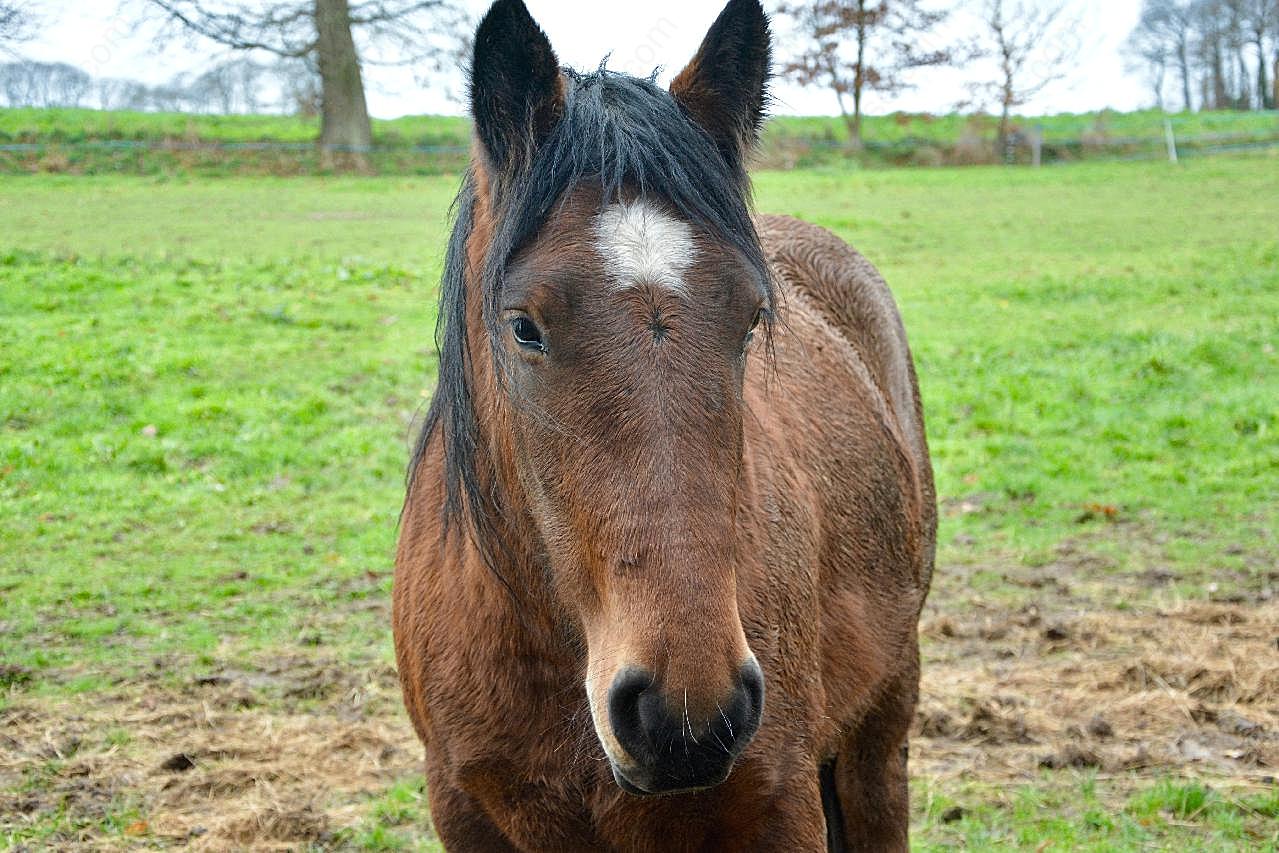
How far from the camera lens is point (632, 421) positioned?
7.13 ft

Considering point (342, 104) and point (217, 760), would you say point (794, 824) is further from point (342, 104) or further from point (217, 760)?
point (342, 104)

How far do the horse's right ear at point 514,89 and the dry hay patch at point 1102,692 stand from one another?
3.57 meters

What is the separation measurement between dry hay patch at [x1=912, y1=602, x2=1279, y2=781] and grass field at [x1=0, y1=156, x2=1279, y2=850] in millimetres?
21

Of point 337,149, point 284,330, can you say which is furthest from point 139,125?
point 284,330

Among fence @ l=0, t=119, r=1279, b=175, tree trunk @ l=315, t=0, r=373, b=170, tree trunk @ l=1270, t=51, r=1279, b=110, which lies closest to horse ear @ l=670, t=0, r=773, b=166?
fence @ l=0, t=119, r=1279, b=175

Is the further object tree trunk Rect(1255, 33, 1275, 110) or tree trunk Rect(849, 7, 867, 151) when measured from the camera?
tree trunk Rect(1255, 33, 1275, 110)

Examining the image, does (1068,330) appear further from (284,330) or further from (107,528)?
(107,528)

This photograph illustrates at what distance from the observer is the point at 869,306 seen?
491cm

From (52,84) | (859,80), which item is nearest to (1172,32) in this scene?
(859,80)

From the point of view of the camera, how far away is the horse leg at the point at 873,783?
13.4 feet

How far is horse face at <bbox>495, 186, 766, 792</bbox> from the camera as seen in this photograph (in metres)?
2.03

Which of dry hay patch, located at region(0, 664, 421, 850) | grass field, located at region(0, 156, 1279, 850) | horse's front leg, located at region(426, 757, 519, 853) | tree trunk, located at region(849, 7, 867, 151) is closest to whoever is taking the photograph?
horse's front leg, located at region(426, 757, 519, 853)

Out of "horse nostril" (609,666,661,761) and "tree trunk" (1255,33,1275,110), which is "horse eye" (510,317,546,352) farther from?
"tree trunk" (1255,33,1275,110)

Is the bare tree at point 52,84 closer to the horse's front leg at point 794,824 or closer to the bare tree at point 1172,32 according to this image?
the horse's front leg at point 794,824
